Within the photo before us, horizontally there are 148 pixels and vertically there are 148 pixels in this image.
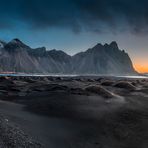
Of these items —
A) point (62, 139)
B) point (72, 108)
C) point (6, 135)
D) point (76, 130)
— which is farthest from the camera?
point (72, 108)

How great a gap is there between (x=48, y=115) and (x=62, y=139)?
605 cm

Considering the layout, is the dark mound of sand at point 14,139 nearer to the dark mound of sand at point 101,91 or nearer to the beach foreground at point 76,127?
the beach foreground at point 76,127

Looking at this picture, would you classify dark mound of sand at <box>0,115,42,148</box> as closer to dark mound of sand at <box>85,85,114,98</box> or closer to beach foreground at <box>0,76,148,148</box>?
beach foreground at <box>0,76,148,148</box>

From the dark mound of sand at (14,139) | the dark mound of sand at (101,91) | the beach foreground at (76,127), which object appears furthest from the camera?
the dark mound of sand at (101,91)

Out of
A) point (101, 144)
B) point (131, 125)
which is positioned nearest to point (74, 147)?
point (101, 144)

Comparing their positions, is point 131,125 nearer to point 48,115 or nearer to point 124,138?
point 124,138

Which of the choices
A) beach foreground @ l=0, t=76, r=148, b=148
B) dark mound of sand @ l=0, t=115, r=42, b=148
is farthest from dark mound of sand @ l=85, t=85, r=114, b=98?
dark mound of sand @ l=0, t=115, r=42, b=148

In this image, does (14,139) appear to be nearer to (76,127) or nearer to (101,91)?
(76,127)

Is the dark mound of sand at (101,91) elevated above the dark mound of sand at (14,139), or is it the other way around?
the dark mound of sand at (101,91)

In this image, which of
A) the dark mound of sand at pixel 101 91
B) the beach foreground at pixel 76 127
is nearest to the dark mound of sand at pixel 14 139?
the beach foreground at pixel 76 127

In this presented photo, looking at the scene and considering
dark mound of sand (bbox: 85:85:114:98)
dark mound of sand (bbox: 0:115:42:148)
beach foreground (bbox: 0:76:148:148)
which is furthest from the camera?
dark mound of sand (bbox: 85:85:114:98)

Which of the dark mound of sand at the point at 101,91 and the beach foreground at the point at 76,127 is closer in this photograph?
the beach foreground at the point at 76,127

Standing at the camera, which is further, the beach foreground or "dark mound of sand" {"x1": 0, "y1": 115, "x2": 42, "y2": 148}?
the beach foreground

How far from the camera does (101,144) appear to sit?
11961mm
